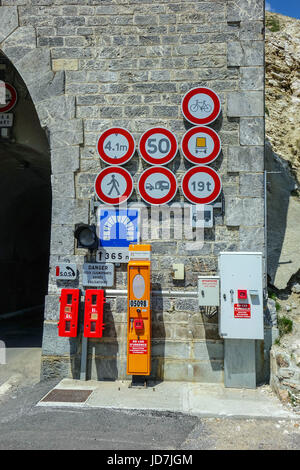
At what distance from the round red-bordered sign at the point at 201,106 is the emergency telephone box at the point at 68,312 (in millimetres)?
2902

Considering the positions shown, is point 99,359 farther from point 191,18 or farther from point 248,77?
point 191,18

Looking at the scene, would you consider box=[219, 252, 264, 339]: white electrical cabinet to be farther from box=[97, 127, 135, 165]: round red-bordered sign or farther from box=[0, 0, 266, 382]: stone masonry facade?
box=[97, 127, 135, 165]: round red-bordered sign

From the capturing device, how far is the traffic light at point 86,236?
16.1 feet

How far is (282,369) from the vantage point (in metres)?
4.28

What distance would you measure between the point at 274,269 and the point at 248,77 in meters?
2.81

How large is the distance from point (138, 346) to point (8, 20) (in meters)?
5.09

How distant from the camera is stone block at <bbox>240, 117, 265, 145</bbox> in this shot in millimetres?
4969

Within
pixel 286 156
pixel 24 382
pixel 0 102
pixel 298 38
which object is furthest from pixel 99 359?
pixel 298 38

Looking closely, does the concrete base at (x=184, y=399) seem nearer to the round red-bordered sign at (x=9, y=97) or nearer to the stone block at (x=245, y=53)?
the stone block at (x=245, y=53)

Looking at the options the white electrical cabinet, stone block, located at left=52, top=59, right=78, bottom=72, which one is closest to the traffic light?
the white electrical cabinet

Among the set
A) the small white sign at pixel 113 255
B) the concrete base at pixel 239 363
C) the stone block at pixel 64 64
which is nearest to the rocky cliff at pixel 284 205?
the concrete base at pixel 239 363

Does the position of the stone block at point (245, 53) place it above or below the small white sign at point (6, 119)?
above

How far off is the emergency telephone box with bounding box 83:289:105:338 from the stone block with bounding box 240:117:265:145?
113 inches

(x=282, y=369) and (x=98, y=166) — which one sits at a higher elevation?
(x=98, y=166)
